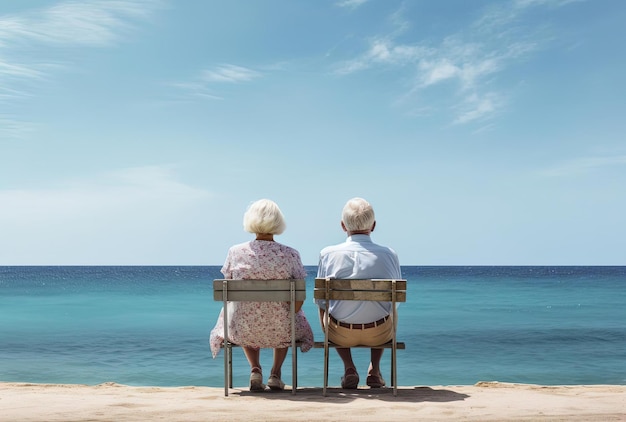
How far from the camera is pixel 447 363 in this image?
37.7 feet

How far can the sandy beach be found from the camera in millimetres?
4527

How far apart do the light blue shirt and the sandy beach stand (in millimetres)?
656

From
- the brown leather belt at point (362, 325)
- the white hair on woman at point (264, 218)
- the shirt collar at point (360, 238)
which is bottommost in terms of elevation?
→ the brown leather belt at point (362, 325)

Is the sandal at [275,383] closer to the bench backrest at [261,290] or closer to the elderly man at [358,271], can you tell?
the elderly man at [358,271]

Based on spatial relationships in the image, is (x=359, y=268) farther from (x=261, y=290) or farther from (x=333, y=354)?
(x=333, y=354)

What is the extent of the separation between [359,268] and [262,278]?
80 centimetres

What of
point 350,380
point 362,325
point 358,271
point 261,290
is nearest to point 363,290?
point 358,271

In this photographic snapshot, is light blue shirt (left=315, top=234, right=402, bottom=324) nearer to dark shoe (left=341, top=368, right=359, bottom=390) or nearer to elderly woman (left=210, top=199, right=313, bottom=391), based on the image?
elderly woman (left=210, top=199, right=313, bottom=391)

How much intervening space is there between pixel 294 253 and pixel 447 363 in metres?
7.01

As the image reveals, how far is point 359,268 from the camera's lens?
5344mm

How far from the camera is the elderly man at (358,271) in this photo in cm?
531

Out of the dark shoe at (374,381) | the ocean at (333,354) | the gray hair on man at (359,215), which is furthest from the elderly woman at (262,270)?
the ocean at (333,354)

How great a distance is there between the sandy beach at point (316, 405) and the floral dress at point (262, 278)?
47 centimetres

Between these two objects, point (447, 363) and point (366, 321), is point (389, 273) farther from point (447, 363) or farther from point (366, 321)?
point (447, 363)
